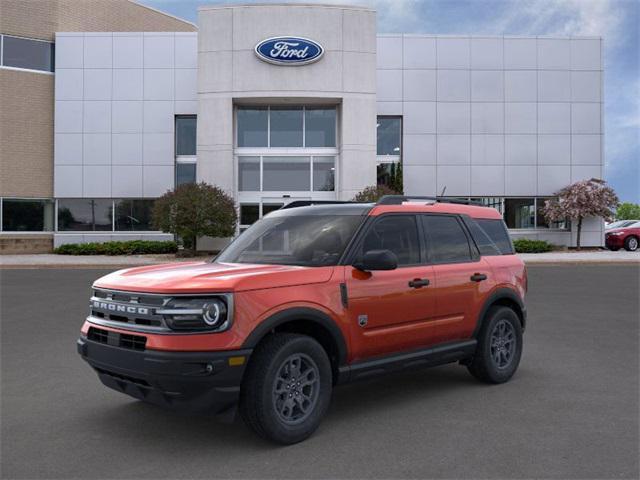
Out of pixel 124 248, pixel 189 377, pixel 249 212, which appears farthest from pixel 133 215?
pixel 189 377

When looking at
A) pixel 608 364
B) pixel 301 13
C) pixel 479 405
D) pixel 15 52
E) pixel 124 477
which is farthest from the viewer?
pixel 15 52

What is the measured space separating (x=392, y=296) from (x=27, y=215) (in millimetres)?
29714

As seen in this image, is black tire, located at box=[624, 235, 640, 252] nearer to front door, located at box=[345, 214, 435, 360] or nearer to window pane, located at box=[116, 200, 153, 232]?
window pane, located at box=[116, 200, 153, 232]

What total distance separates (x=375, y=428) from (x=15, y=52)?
31.9m

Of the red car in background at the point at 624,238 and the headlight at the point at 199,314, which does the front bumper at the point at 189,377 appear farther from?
the red car in background at the point at 624,238

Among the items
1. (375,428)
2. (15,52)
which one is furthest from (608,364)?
(15,52)

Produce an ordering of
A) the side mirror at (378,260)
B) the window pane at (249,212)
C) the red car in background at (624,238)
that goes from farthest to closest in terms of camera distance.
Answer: the red car in background at (624,238)
the window pane at (249,212)
the side mirror at (378,260)

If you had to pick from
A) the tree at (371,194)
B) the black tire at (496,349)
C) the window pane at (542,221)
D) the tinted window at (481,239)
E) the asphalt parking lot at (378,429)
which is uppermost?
the tree at (371,194)

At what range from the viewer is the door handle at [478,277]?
5887 mm

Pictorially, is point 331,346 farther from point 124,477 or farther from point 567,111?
point 567,111

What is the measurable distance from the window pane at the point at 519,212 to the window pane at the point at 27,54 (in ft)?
82.2

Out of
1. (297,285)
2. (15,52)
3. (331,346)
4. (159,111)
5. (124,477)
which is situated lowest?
(124,477)

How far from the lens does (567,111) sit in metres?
31.2

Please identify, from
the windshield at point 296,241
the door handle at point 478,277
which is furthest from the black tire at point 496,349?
the windshield at point 296,241
